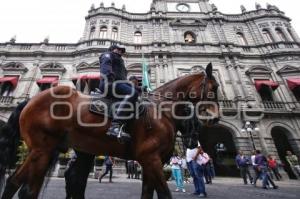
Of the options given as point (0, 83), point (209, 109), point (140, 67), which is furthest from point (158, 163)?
point (0, 83)

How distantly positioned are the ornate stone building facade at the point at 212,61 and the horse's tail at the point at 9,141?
41.9ft

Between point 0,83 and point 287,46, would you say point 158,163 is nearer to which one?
point 0,83

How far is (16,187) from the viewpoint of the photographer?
302cm

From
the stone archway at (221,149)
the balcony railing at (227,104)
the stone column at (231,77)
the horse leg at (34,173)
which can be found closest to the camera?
the horse leg at (34,173)

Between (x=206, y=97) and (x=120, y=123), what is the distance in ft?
5.80

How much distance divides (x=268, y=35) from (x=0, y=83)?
26.4 metres

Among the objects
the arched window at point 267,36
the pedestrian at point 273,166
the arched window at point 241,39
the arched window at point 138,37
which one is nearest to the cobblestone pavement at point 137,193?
the pedestrian at point 273,166

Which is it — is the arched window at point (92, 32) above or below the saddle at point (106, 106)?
above

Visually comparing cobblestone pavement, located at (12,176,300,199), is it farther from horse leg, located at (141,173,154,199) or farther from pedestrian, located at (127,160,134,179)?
pedestrian, located at (127,160,134,179)

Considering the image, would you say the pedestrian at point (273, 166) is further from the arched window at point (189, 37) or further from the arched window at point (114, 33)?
the arched window at point (114, 33)

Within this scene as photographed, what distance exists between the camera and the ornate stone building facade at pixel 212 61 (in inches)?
640

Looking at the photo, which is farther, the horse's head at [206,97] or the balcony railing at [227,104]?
the balcony railing at [227,104]

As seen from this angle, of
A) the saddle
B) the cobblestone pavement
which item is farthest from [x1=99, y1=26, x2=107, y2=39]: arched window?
the saddle

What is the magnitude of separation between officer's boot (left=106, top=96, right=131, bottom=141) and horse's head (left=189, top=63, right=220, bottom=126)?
1359mm
